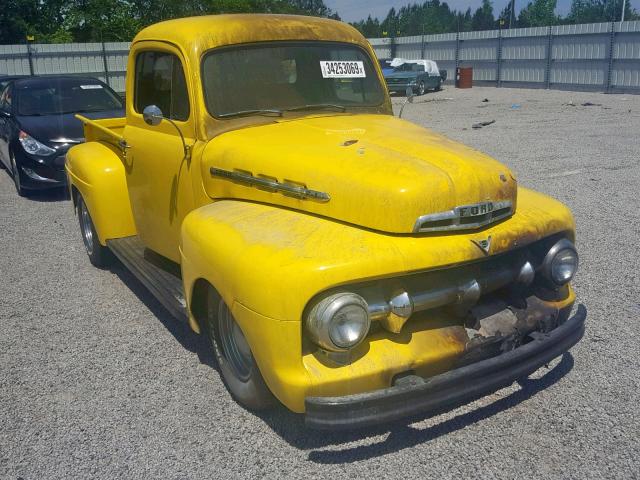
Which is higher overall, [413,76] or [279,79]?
[279,79]

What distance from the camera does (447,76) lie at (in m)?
33.7

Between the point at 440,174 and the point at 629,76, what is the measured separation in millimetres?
24018

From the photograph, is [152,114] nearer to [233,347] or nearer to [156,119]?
[156,119]

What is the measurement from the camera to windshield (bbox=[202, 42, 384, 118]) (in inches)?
161

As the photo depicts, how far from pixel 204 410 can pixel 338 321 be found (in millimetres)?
1155

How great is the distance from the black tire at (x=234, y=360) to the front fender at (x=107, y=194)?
6.53 feet

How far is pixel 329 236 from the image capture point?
3.02m

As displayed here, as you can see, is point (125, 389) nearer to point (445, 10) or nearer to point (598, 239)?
point (598, 239)

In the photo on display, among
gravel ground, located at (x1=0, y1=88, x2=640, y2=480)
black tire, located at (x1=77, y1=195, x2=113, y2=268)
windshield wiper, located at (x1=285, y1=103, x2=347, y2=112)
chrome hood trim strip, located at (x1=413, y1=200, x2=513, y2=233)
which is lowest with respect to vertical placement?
gravel ground, located at (x1=0, y1=88, x2=640, y2=480)

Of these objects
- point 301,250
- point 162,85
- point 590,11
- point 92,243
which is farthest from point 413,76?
point 590,11

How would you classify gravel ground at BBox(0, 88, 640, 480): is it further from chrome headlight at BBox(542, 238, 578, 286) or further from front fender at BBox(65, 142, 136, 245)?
chrome headlight at BBox(542, 238, 578, 286)

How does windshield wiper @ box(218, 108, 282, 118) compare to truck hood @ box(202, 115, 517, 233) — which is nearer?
truck hood @ box(202, 115, 517, 233)

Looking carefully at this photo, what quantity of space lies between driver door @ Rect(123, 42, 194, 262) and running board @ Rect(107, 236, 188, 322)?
0.35 ft

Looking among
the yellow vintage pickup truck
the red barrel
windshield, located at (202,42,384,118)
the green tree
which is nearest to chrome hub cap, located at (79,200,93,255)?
the yellow vintage pickup truck
